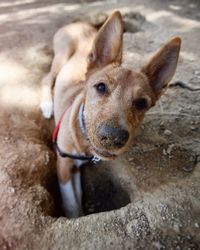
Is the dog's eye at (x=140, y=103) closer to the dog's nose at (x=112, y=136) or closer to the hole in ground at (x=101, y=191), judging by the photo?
the dog's nose at (x=112, y=136)

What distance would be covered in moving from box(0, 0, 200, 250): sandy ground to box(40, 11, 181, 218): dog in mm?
155

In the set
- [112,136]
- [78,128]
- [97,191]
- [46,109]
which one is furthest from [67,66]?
A: [112,136]

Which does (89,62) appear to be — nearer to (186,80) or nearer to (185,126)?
(185,126)

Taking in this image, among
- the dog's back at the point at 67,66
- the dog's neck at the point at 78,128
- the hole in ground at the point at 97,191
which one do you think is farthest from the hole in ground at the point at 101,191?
the dog's back at the point at 67,66

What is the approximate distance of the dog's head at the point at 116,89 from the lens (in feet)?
8.44

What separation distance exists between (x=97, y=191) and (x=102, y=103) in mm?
1076

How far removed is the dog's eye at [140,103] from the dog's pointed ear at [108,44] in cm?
42

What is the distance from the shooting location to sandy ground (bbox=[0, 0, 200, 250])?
2.57 metres

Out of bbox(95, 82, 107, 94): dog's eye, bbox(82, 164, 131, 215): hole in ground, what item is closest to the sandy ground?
bbox(82, 164, 131, 215): hole in ground

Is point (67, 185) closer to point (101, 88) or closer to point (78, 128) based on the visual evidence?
point (78, 128)

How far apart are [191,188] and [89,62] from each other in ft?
4.13

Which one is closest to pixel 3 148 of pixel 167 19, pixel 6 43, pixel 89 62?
pixel 89 62

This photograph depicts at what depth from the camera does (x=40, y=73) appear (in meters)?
4.45

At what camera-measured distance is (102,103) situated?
2.76 metres
